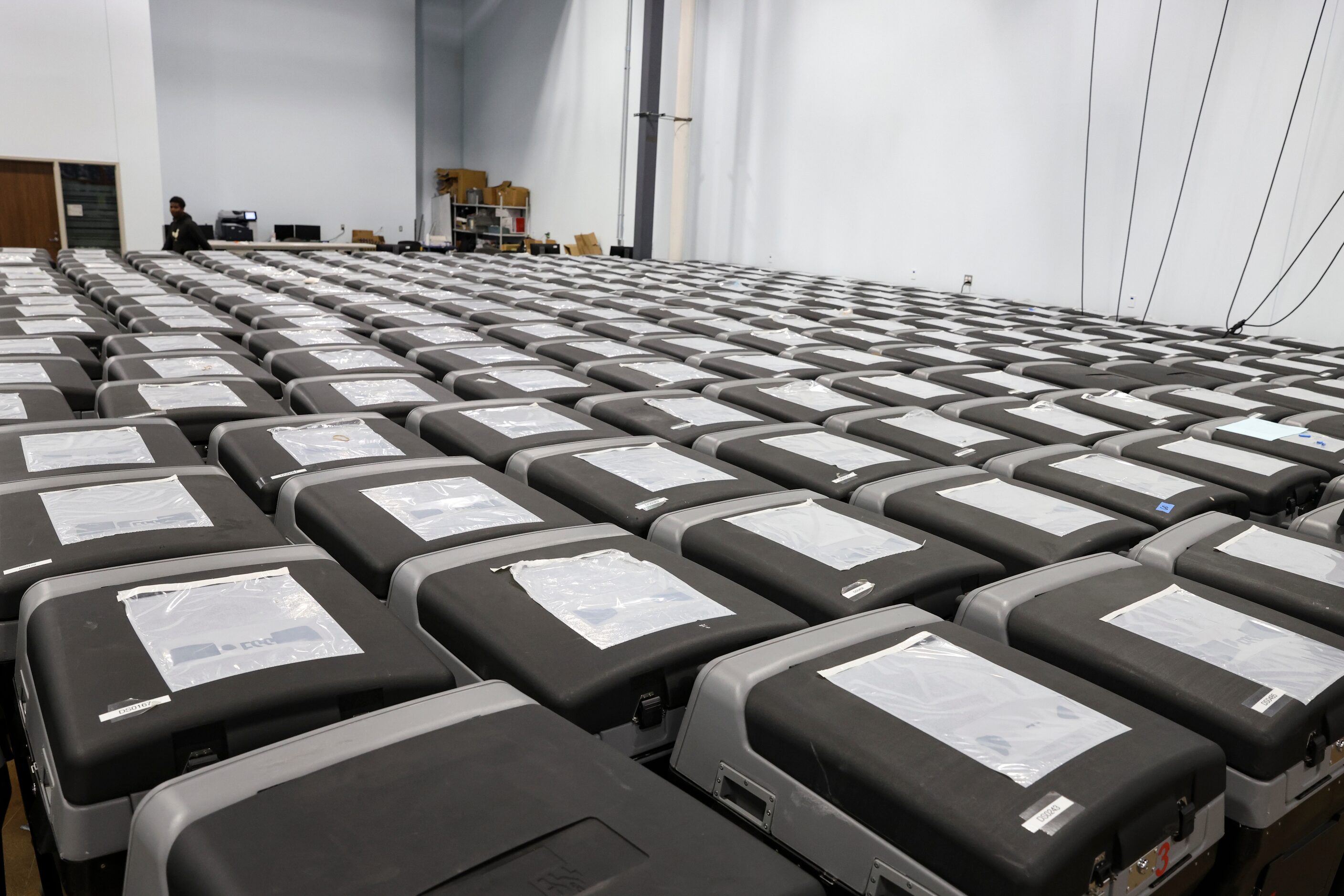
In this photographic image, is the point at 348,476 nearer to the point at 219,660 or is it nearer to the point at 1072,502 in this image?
the point at 219,660

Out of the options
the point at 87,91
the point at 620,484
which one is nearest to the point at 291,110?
the point at 87,91

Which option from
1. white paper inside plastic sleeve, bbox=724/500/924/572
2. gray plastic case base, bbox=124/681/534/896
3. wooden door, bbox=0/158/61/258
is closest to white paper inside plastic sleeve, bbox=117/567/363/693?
gray plastic case base, bbox=124/681/534/896

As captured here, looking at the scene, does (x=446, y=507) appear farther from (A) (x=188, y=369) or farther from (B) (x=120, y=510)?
(A) (x=188, y=369)

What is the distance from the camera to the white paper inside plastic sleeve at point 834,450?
6.74ft

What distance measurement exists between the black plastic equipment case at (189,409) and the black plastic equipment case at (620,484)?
30.1 inches

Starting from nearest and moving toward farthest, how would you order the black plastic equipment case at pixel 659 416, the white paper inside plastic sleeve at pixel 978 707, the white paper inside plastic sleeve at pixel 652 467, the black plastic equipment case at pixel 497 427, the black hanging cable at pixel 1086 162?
1. the white paper inside plastic sleeve at pixel 978 707
2. the white paper inside plastic sleeve at pixel 652 467
3. the black plastic equipment case at pixel 497 427
4. the black plastic equipment case at pixel 659 416
5. the black hanging cable at pixel 1086 162

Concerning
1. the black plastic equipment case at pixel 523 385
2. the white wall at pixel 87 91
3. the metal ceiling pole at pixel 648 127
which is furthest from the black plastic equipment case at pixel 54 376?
the white wall at pixel 87 91

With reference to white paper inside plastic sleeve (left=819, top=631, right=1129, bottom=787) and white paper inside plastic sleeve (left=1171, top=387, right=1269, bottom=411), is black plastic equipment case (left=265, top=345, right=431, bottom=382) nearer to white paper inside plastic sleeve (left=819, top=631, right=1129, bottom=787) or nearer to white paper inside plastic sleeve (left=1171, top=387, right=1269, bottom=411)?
white paper inside plastic sleeve (left=819, top=631, right=1129, bottom=787)

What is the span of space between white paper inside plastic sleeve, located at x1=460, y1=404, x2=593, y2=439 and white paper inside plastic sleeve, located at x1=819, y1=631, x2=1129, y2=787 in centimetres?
122

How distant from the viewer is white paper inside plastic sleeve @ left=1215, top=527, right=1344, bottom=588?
156cm

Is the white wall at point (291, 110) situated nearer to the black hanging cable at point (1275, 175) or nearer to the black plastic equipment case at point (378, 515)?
the black hanging cable at point (1275, 175)

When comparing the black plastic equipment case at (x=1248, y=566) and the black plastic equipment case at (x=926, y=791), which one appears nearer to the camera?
the black plastic equipment case at (x=926, y=791)

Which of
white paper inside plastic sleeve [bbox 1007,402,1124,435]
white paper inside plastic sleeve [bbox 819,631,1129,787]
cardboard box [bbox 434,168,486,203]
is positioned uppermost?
cardboard box [bbox 434,168,486,203]

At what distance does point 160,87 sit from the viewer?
11672 millimetres
